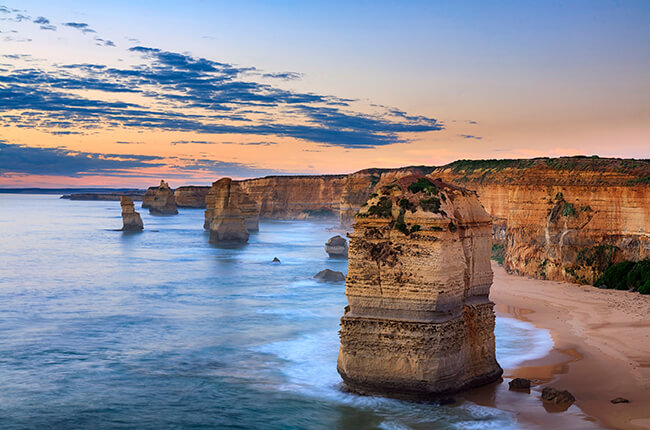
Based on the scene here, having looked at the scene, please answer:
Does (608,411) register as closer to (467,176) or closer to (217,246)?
(467,176)

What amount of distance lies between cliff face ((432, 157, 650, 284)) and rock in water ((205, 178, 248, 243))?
1526 inches

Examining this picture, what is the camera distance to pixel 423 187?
675 inches

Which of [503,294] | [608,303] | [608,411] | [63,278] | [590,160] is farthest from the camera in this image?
[63,278]

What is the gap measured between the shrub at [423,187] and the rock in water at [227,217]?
57992 millimetres

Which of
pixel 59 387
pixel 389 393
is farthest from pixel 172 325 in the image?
pixel 389 393

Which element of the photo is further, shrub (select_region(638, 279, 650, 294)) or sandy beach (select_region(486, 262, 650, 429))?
shrub (select_region(638, 279, 650, 294))

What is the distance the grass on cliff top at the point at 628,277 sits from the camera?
32612mm

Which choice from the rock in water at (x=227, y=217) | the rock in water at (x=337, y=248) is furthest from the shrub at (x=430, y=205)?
the rock in water at (x=227, y=217)

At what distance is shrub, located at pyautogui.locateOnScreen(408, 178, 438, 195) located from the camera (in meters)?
17.0

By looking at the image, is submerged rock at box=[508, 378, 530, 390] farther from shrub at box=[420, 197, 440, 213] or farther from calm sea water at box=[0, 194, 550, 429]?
shrub at box=[420, 197, 440, 213]

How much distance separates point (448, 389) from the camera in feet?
54.8

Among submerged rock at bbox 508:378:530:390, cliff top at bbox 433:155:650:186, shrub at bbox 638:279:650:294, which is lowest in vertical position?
submerged rock at bbox 508:378:530:390

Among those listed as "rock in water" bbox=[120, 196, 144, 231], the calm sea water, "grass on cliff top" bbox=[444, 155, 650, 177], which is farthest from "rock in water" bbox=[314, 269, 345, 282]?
"rock in water" bbox=[120, 196, 144, 231]

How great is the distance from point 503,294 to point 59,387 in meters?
24.1
